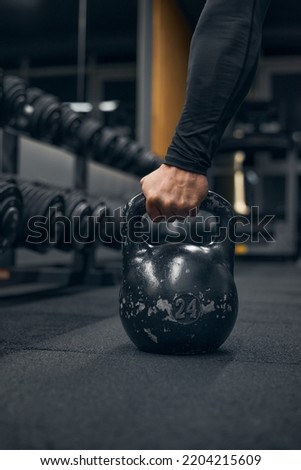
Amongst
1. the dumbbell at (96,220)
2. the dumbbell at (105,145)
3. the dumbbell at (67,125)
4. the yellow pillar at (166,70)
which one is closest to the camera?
the dumbbell at (96,220)

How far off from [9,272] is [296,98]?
6.05 m

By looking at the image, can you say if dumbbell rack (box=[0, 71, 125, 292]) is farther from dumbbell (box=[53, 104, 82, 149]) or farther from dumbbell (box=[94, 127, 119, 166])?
dumbbell (box=[53, 104, 82, 149])

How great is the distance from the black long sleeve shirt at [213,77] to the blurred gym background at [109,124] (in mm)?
912

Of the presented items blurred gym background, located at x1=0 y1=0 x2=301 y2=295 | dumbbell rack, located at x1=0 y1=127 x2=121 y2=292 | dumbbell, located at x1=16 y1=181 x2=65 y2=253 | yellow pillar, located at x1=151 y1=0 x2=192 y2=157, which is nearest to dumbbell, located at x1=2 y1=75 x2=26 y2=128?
blurred gym background, located at x1=0 y1=0 x2=301 y2=295

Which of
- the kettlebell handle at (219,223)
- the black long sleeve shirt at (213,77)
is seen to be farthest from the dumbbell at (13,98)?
the black long sleeve shirt at (213,77)

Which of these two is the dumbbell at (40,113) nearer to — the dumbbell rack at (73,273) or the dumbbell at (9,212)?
the dumbbell rack at (73,273)

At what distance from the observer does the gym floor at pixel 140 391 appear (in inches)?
25.7

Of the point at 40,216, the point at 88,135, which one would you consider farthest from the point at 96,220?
the point at 88,135

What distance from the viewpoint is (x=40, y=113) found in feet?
7.68

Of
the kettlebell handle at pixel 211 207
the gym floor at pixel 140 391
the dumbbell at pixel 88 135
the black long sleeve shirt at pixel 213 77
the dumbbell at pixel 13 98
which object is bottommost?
the gym floor at pixel 140 391

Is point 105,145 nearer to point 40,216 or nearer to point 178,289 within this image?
point 40,216

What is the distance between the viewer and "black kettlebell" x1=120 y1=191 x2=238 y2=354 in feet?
3.54

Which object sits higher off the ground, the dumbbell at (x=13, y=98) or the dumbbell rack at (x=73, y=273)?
the dumbbell at (x=13, y=98)

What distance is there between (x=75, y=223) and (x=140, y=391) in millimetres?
1363
